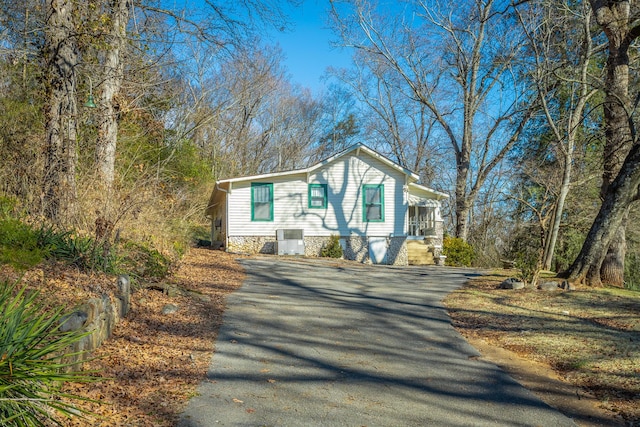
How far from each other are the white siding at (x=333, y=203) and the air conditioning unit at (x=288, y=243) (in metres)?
0.32

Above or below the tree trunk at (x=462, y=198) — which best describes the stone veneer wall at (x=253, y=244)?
below

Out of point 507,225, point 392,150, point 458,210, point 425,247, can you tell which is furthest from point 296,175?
point 392,150

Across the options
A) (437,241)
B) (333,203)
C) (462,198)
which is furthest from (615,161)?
(462,198)

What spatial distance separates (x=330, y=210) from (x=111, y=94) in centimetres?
1111

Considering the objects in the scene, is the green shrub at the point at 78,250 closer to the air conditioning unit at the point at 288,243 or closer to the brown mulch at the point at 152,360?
the brown mulch at the point at 152,360

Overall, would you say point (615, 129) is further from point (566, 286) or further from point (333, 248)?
point (333, 248)

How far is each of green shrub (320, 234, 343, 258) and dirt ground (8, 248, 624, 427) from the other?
13.1 meters

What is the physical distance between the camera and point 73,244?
22.7ft

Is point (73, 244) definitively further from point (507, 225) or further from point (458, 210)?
point (507, 225)

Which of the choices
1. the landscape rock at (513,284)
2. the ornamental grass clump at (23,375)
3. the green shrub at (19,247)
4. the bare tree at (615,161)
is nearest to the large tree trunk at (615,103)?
the bare tree at (615,161)

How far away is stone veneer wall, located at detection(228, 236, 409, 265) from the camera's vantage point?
854 inches

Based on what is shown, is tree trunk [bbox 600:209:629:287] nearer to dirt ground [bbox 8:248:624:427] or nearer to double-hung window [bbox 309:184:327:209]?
dirt ground [bbox 8:248:624:427]

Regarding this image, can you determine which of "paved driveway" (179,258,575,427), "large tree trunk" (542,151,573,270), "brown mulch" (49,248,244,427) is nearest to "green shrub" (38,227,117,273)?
"brown mulch" (49,248,244,427)

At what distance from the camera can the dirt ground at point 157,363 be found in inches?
169
